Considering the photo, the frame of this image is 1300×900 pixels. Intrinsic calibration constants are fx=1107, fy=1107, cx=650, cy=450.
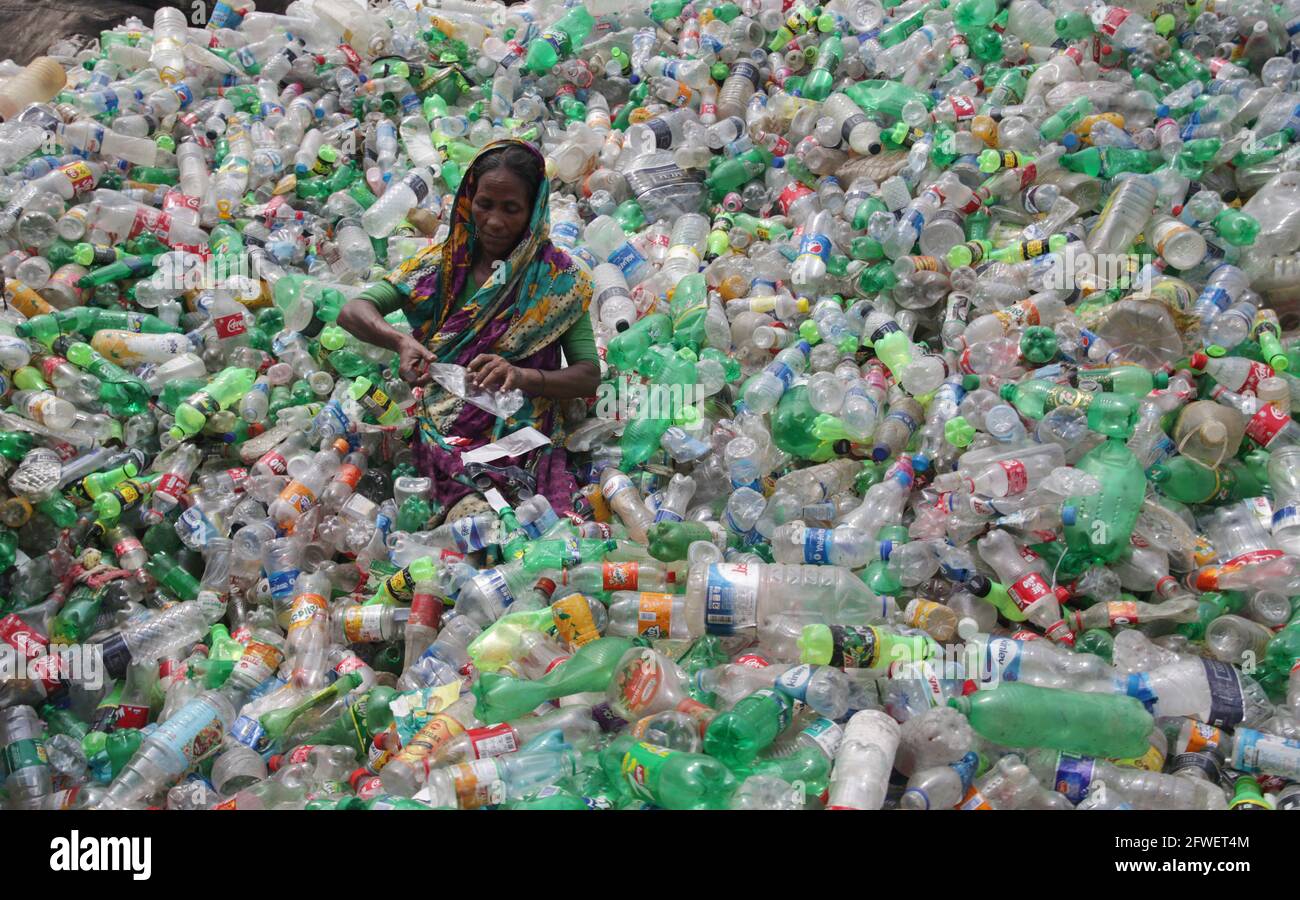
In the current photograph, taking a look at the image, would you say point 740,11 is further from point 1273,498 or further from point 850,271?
point 1273,498

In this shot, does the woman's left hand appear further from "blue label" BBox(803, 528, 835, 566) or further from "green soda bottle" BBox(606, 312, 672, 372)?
"blue label" BBox(803, 528, 835, 566)

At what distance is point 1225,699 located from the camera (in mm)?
2703

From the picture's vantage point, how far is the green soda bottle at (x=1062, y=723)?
8.55 ft

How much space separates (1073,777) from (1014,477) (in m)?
1.02

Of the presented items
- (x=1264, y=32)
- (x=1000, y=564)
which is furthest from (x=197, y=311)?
(x=1264, y=32)

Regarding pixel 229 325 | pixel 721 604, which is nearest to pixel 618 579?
pixel 721 604

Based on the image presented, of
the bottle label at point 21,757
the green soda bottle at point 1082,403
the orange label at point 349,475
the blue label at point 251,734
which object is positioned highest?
the green soda bottle at point 1082,403

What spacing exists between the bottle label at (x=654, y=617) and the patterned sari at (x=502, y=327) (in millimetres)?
802

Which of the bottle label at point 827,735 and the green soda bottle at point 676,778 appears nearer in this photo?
the green soda bottle at point 676,778

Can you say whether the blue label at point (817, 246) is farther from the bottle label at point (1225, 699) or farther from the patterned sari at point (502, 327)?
the bottle label at point (1225, 699)

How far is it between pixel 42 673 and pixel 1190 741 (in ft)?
10.1

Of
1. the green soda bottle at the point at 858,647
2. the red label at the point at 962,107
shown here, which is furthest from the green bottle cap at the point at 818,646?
the red label at the point at 962,107

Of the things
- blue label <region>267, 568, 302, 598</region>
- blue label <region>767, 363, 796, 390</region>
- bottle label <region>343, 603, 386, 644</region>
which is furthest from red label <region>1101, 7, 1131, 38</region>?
blue label <region>267, 568, 302, 598</region>

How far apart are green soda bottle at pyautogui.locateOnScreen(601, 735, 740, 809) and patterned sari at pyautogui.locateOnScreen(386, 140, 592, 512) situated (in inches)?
57.1
